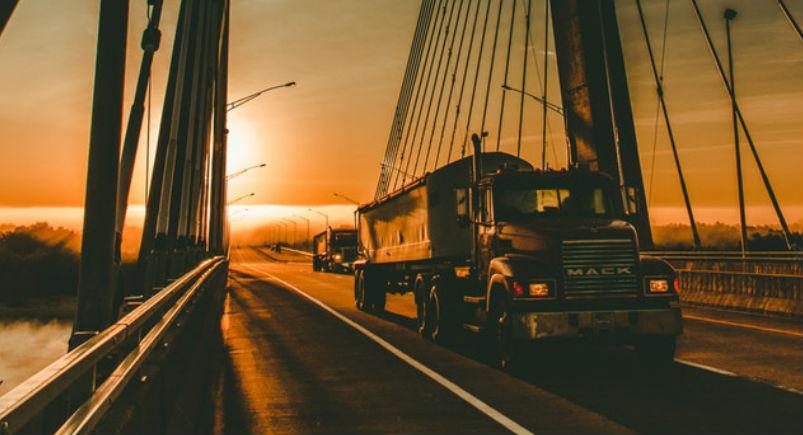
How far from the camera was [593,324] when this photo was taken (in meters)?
10.5

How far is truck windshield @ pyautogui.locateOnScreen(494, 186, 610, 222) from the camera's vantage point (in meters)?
12.1

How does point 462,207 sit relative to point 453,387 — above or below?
above

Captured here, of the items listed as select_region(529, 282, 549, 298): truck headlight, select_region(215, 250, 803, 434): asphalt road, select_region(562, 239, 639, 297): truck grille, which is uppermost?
select_region(562, 239, 639, 297): truck grille

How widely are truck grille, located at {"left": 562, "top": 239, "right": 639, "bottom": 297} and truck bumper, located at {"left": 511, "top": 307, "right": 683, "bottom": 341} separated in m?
0.33

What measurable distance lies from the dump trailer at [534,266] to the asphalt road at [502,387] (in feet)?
1.90

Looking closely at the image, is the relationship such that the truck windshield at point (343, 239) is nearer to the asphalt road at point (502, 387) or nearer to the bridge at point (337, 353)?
the bridge at point (337, 353)

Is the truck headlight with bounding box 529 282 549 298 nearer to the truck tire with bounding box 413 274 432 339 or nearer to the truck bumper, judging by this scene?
the truck bumper

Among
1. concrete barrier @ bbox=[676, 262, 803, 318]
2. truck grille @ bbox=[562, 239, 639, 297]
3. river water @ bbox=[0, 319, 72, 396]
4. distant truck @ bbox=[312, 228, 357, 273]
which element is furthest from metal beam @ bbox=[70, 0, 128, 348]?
distant truck @ bbox=[312, 228, 357, 273]

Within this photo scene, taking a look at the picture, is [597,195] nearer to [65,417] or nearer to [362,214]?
[65,417]

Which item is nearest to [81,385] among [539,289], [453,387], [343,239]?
[453,387]

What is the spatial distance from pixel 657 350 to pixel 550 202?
261 centimetres

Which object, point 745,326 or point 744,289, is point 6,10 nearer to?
point 745,326

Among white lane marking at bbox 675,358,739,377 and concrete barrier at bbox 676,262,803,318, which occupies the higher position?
concrete barrier at bbox 676,262,803,318

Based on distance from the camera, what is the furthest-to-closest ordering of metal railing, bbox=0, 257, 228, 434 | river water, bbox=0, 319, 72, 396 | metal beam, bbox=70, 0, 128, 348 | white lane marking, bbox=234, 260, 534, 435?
1. river water, bbox=0, 319, 72, 396
2. white lane marking, bbox=234, 260, 534, 435
3. metal beam, bbox=70, 0, 128, 348
4. metal railing, bbox=0, 257, 228, 434
